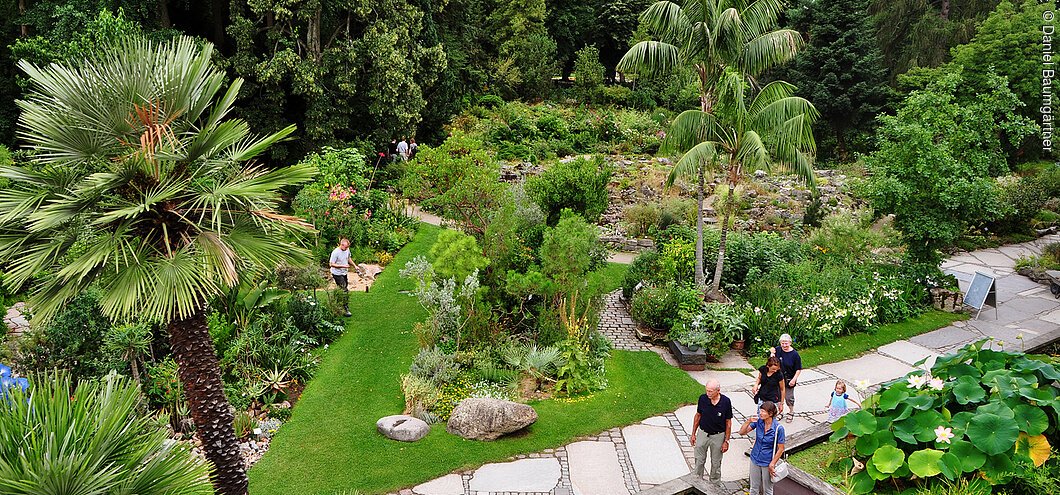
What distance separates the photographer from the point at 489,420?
8484 mm

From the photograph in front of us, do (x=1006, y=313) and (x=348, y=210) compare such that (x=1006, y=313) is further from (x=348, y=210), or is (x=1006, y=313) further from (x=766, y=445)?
(x=348, y=210)

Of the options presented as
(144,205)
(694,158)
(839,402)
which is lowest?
(839,402)

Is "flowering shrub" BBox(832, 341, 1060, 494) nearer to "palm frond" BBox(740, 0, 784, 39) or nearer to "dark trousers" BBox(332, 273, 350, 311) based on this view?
"palm frond" BBox(740, 0, 784, 39)

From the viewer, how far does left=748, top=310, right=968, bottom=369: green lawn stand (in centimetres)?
1124

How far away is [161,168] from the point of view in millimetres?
5902

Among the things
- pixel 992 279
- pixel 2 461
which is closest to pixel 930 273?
pixel 992 279

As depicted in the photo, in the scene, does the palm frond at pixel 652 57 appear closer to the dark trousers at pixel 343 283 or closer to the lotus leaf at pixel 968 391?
the dark trousers at pixel 343 283

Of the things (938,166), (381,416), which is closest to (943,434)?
(381,416)

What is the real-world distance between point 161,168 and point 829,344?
35.8 ft

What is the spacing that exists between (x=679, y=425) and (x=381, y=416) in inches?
166

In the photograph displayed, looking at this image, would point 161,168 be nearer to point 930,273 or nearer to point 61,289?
point 61,289

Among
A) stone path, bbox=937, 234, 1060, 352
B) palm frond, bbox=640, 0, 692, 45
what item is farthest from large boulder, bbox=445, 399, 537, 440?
stone path, bbox=937, 234, 1060, 352

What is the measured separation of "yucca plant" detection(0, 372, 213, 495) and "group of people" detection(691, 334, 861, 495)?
5052 mm

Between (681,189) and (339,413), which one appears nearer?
(339,413)
